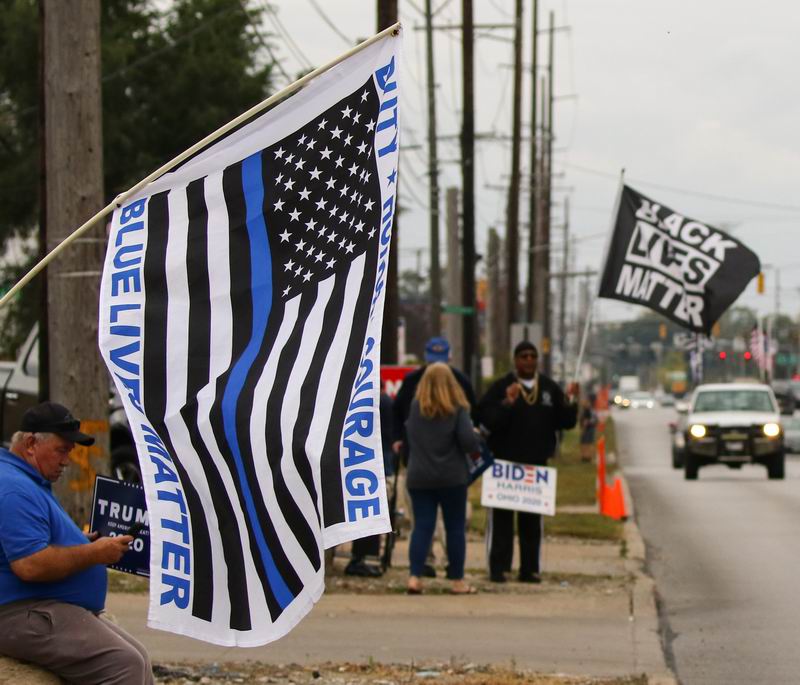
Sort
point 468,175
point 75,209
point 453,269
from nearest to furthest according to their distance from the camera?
1. point 75,209
2. point 468,175
3. point 453,269

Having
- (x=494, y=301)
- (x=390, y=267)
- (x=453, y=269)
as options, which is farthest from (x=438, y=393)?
(x=494, y=301)

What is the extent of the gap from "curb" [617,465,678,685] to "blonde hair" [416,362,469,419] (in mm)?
1875

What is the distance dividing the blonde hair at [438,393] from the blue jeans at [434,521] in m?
0.56

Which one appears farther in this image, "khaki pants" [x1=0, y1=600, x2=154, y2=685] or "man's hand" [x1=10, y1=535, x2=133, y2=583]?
"khaki pants" [x1=0, y1=600, x2=154, y2=685]

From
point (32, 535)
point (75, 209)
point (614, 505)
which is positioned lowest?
point (614, 505)

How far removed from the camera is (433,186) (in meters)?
40.8

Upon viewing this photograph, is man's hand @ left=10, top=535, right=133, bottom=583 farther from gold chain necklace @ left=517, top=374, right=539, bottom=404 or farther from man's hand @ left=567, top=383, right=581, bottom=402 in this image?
man's hand @ left=567, top=383, right=581, bottom=402

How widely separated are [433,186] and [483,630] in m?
31.3

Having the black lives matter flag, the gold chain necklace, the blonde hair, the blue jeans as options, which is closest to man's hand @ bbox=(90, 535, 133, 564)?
the blonde hair

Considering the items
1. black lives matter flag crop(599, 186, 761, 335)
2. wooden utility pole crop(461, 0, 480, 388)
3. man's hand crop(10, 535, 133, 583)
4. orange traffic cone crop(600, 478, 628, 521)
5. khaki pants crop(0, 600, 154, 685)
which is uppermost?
wooden utility pole crop(461, 0, 480, 388)

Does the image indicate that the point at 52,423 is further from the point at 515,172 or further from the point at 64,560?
the point at 515,172

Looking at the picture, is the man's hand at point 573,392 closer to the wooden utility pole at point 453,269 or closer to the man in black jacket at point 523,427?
the man in black jacket at point 523,427

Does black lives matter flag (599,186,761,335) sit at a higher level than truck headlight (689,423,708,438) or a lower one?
higher

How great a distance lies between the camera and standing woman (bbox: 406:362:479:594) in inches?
440
